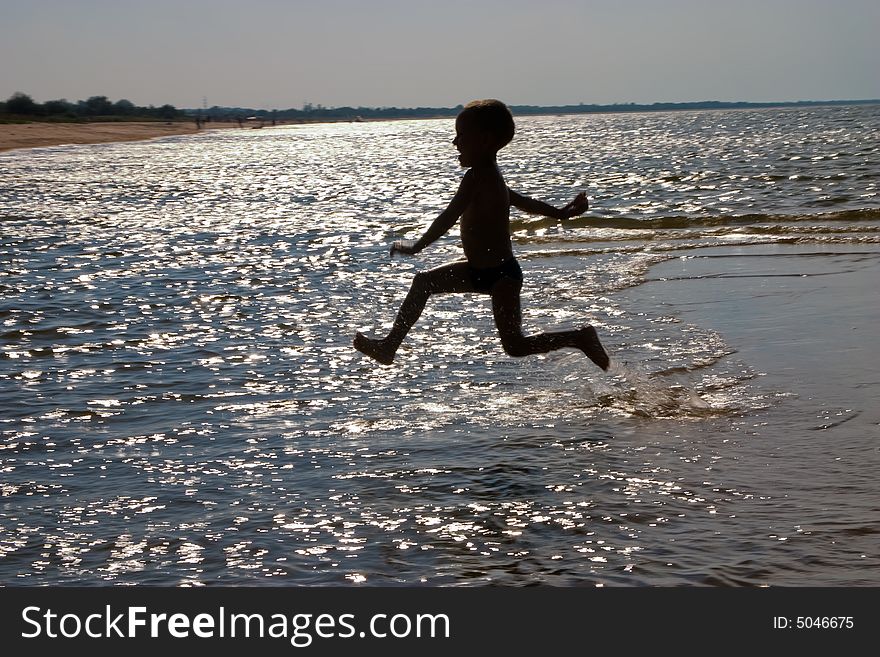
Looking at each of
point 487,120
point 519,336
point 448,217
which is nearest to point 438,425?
point 519,336

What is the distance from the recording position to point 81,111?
159250mm

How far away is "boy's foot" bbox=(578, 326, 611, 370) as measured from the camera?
680 centimetres

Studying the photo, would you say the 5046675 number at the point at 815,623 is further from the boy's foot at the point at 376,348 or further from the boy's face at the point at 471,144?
the boy's foot at the point at 376,348

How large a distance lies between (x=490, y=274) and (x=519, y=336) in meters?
0.45

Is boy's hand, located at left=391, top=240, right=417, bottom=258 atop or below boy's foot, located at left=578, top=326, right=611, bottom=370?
→ atop

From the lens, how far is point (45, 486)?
5.55 m

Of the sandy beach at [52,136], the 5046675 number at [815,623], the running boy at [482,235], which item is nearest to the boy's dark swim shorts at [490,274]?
the running boy at [482,235]

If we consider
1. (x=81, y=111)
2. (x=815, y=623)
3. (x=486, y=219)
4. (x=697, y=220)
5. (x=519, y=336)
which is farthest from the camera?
(x=81, y=111)

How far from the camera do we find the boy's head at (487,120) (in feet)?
19.8

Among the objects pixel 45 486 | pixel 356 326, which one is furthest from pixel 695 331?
pixel 45 486

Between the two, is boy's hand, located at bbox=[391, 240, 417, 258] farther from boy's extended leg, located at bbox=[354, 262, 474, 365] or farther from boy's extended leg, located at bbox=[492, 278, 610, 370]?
boy's extended leg, located at bbox=[492, 278, 610, 370]

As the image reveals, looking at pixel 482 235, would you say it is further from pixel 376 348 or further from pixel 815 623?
pixel 815 623

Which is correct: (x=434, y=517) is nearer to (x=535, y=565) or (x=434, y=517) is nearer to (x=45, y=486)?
(x=535, y=565)

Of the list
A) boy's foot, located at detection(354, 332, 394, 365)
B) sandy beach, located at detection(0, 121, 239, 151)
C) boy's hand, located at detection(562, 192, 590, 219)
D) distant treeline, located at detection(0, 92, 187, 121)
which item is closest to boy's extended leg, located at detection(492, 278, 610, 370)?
boy's hand, located at detection(562, 192, 590, 219)
